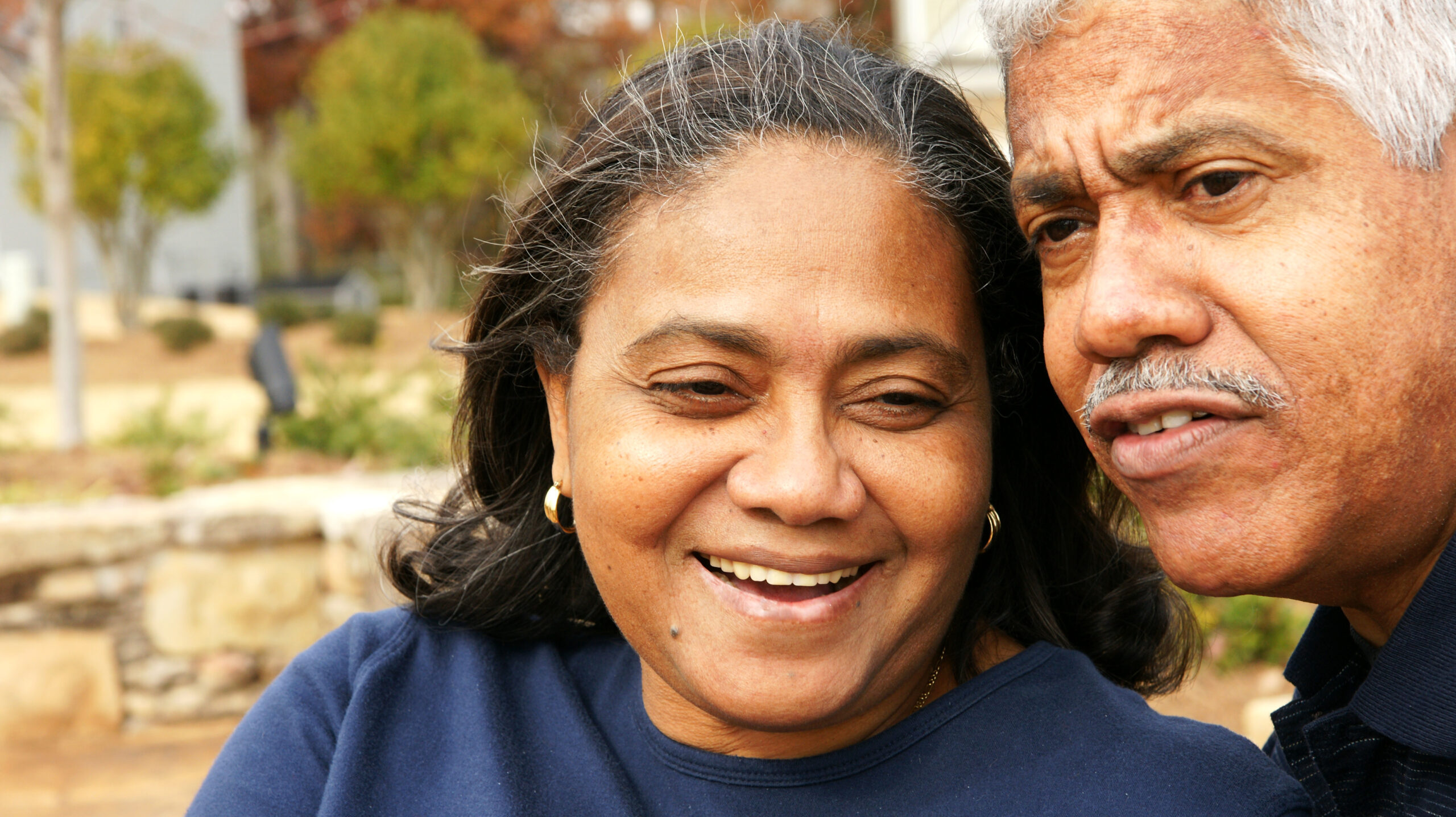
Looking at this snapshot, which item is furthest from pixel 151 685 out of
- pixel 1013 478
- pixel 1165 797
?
pixel 1165 797

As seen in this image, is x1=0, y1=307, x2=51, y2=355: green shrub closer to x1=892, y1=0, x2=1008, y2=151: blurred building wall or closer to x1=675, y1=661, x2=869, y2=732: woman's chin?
x1=892, y1=0, x2=1008, y2=151: blurred building wall

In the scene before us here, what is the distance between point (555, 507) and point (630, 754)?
43 centimetres

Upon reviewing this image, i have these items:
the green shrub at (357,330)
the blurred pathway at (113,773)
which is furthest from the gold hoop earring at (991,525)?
the green shrub at (357,330)

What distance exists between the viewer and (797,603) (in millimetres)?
1732

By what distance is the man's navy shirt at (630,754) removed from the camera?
5.59 ft

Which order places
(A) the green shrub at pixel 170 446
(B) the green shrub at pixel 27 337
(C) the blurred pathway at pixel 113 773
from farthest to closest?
(B) the green shrub at pixel 27 337 < (A) the green shrub at pixel 170 446 < (C) the blurred pathway at pixel 113 773

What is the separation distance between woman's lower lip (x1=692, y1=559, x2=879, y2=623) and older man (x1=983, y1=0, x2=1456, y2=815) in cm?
39

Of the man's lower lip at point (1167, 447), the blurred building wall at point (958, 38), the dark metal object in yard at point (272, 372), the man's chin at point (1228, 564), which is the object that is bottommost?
the dark metal object in yard at point (272, 372)

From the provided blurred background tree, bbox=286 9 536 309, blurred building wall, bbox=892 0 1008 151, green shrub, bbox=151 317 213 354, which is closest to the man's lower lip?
blurred building wall, bbox=892 0 1008 151

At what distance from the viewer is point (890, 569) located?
1750 millimetres

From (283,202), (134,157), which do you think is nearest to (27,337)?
(134,157)

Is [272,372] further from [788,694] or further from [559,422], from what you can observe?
[788,694]

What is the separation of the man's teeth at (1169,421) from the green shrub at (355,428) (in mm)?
6759

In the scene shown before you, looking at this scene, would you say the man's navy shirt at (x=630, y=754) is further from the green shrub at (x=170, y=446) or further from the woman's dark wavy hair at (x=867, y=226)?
the green shrub at (x=170, y=446)
